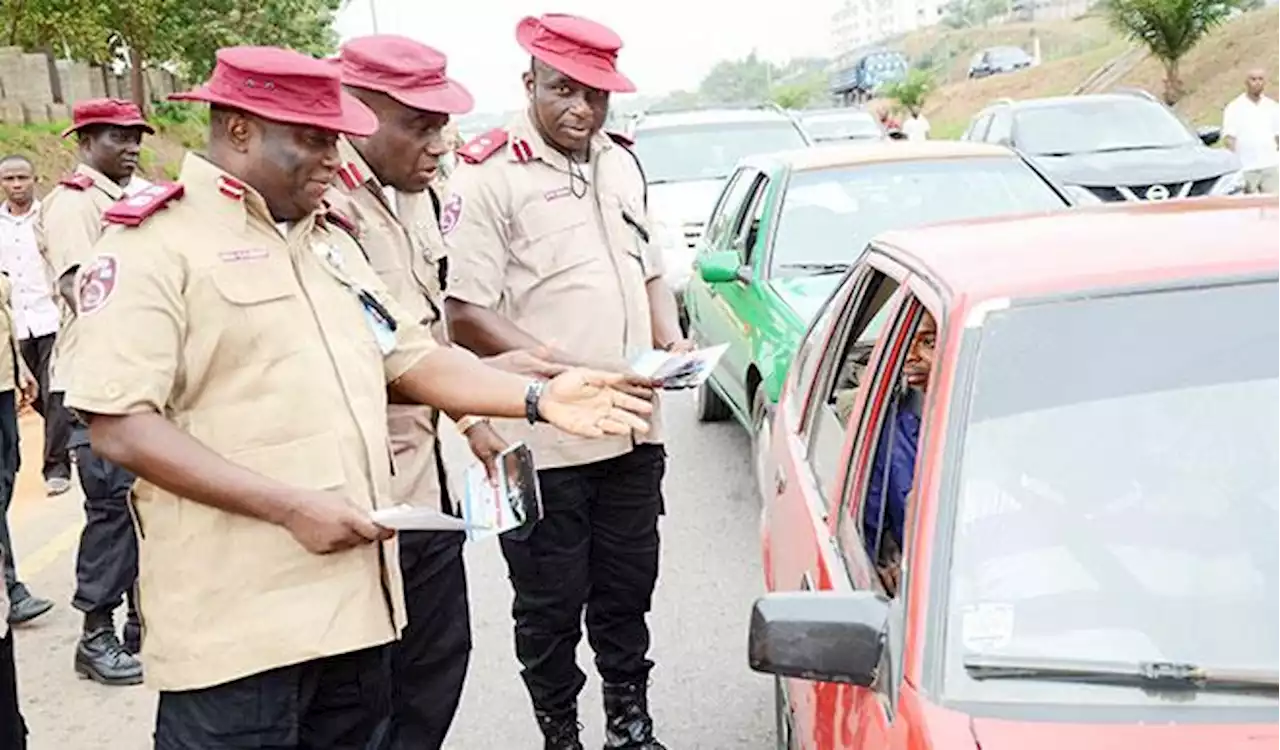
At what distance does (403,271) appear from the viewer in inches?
127

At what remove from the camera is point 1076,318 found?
2.24 metres

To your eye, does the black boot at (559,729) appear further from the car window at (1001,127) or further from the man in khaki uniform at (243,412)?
the car window at (1001,127)

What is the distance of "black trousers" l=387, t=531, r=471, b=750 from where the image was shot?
3.19m

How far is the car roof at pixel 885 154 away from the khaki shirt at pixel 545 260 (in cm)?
272

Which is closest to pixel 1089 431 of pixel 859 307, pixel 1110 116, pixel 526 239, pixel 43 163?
pixel 859 307

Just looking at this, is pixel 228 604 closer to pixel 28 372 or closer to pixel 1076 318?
pixel 1076 318

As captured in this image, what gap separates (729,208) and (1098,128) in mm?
6845

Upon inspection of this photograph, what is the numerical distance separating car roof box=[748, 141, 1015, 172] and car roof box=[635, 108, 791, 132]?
18.5ft

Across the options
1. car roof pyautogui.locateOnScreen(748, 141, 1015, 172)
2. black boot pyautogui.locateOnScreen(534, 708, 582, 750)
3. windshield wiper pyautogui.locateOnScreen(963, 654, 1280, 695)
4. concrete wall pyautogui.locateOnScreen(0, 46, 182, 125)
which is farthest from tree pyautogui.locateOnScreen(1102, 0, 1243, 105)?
windshield wiper pyautogui.locateOnScreen(963, 654, 1280, 695)

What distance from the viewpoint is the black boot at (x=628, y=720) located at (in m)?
3.99

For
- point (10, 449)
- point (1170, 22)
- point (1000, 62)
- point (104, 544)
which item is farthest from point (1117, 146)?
point (1000, 62)

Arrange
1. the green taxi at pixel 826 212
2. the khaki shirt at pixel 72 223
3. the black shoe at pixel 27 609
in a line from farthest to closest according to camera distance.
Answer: the green taxi at pixel 826 212 → the black shoe at pixel 27 609 → the khaki shirt at pixel 72 223

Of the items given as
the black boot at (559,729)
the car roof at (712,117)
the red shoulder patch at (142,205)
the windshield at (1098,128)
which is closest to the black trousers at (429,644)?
the black boot at (559,729)

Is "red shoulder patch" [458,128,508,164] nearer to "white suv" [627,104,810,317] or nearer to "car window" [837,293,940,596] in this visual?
"car window" [837,293,940,596]
